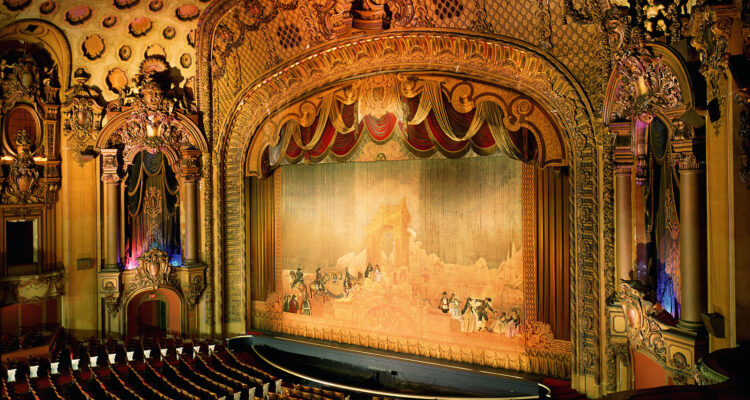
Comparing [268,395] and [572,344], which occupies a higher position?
[572,344]

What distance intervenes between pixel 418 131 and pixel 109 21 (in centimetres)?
702

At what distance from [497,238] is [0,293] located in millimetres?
9994

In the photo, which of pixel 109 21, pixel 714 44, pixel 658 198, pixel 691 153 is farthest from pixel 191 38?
pixel 714 44

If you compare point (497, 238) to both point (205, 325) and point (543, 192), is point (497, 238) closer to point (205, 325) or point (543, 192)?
point (543, 192)

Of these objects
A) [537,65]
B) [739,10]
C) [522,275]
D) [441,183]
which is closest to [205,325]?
[441,183]

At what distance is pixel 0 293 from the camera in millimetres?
10773

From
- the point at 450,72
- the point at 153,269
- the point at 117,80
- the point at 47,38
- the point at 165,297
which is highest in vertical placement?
the point at 47,38

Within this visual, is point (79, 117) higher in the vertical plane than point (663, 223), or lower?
higher

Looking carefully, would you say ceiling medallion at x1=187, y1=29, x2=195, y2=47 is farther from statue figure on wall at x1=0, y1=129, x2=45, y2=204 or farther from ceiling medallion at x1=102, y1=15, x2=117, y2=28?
statue figure on wall at x1=0, y1=129, x2=45, y2=204

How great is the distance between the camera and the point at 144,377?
9609 mm

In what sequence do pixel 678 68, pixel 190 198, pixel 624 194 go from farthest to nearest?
1. pixel 190 198
2. pixel 624 194
3. pixel 678 68

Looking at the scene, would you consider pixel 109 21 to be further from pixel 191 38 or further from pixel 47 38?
pixel 191 38

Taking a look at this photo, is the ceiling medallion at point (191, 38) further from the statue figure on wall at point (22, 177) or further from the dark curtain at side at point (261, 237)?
the statue figure on wall at point (22, 177)

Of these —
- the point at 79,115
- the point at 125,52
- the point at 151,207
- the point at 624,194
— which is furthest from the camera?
the point at 151,207
